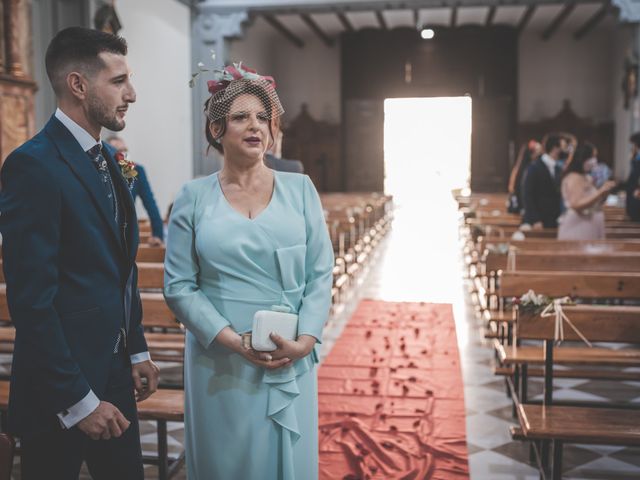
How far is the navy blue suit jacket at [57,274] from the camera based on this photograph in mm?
1771

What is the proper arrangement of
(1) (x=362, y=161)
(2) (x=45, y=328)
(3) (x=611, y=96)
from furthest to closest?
(1) (x=362, y=161) → (3) (x=611, y=96) → (2) (x=45, y=328)

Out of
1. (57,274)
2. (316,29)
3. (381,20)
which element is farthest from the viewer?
(316,29)

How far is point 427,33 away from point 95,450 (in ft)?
64.2

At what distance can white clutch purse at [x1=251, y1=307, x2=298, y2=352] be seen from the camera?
82.2 inches

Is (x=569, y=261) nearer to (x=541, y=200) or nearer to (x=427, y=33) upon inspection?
(x=541, y=200)

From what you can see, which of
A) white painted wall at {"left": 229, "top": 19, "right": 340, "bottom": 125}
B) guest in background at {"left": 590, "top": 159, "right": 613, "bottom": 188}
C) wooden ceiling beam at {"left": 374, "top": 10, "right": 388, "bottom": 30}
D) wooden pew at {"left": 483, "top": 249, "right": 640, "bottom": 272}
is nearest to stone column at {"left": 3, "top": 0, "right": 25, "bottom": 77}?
wooden pew at {"left": 483, "top": 249, "right": 640, "bottom": 272}

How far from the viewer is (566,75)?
22.1 metres

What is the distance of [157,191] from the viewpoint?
42.9ft

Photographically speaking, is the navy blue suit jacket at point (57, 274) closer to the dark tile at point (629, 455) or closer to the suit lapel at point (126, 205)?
the suit lapel at point (126, 205)

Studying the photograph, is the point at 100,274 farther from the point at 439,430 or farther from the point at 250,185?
the point at 439,430

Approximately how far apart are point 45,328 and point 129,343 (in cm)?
39

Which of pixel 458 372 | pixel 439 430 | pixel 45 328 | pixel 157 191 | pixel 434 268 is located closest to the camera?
pixel 45 328

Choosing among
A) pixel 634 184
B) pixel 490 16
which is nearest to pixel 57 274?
pixel 634 184

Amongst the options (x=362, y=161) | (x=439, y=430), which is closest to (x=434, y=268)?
(x=439, y=430)
